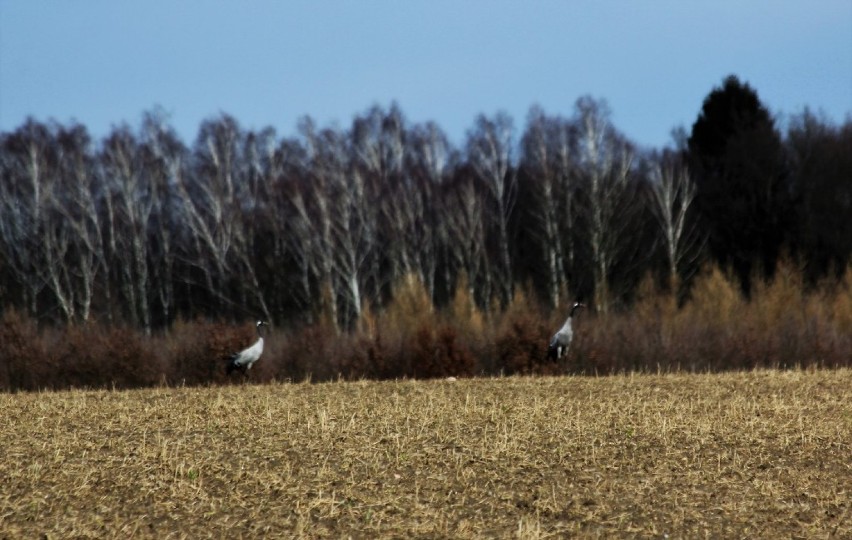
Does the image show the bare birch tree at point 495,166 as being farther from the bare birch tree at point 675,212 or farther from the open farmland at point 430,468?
the open farmland at point 430,468

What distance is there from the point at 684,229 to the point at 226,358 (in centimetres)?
2797

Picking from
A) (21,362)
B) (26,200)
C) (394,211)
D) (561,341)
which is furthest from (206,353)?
(26,200)

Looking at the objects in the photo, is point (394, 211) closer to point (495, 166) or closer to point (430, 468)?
point (495, 166)

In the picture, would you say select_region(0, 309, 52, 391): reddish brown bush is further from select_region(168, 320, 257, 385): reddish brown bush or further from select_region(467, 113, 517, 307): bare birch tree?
select_region(467, 113, 517, 307): bare birch tree

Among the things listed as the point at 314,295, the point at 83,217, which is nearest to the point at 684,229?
the point at 314,295

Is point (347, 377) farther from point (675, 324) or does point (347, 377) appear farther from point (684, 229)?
point (684, 229)

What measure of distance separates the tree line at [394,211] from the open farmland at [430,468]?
26.5m

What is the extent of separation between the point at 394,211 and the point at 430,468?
33848mm

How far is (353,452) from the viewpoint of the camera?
11531 mm

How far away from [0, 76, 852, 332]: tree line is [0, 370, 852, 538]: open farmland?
26.5m

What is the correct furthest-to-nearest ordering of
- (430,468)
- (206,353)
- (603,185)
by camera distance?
(603,185)
(206,353)
(430,468)

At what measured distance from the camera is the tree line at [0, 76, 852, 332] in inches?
1690

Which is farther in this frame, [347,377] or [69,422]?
[347,377]

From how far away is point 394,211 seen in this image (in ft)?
146
